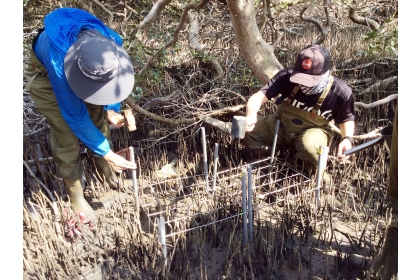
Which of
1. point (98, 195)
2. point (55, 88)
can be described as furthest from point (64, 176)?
point (55, 88)

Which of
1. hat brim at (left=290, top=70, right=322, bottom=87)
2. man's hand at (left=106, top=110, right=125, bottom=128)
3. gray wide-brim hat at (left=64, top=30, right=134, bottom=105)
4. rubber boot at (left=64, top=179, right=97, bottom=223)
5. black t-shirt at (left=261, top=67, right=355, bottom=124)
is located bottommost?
rubber boot at (left=64, top=179, right=97, bottom=223)

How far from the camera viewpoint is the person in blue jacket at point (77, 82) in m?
1.95

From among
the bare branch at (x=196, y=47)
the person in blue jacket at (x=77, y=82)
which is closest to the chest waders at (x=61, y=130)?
the person in blue jacket at (x=77, y=82)

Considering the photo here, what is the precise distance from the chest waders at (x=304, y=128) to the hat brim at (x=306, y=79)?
0.23m

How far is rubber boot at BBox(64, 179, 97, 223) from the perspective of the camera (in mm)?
2650

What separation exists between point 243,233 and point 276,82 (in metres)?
1.06

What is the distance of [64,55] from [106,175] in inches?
48.4

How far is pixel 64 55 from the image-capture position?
204cm

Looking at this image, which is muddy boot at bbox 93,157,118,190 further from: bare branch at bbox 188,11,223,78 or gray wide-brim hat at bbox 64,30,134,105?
bare branch at bbox 188,11,223,78

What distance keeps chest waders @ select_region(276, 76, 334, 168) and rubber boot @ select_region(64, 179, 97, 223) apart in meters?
1.59

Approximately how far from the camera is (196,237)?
2.29 meters

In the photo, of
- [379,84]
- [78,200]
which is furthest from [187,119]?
[379,84]

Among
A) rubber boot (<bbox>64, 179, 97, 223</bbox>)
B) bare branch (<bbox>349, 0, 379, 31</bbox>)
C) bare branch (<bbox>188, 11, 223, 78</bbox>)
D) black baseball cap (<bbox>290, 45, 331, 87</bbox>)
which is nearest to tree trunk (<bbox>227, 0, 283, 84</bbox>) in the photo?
black baseball cap (<bbox>290, 45, 331, 87</bbox>)

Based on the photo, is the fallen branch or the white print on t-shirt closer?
the white print on t-shirt
